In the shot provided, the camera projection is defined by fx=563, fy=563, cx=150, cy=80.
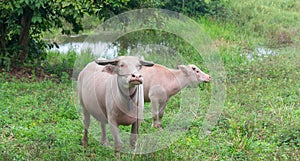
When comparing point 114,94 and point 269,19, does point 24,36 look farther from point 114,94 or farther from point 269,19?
point 269,19

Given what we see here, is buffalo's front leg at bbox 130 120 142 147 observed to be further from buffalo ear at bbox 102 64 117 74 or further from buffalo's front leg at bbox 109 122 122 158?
buffalo ear at bbox 102 64 117 74

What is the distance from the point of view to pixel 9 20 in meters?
10.5

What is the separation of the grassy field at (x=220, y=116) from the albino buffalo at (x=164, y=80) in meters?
0.35

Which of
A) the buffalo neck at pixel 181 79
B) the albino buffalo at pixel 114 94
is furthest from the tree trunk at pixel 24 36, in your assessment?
Answer: the albino buffalo at pixel 114 94

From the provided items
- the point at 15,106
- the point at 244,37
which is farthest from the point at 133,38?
the point at 244,37

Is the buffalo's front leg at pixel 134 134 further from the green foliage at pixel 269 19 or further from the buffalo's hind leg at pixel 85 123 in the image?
the green foliage at pixel 269 19

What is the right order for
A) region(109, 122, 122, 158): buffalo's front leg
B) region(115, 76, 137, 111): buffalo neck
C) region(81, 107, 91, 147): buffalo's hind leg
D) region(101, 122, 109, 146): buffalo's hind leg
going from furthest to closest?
region(81, 107, 91, 147): buffalo's hind leg → region(101, 122, 109, 146): buffalo's hind leg → region(109, 122, 122, 158): buffalo's front leg → region(115, 76, 137, 111): buffalo neck

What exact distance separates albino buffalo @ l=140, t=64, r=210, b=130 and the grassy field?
1.14 ft

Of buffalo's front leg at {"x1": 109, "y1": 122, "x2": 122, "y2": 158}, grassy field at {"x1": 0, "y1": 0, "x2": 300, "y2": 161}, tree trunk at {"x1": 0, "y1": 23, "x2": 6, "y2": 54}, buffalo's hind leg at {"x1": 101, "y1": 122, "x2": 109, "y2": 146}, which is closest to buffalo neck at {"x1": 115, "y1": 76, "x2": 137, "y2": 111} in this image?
buffalo's front leg at {"x1": 109, "y1": 122, "x2": 122, "y2": 158}

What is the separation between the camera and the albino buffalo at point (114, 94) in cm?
588

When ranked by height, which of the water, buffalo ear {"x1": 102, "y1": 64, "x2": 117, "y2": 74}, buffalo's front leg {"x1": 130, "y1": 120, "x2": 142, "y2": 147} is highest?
buffalo ear {"x1": 102, "y1": 64, "x2": 117, "y2": 74}

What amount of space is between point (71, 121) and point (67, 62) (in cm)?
394

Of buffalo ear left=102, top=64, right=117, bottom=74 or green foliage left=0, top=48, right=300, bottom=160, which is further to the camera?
green foliage left=0, top=48, right=300, bottom=160

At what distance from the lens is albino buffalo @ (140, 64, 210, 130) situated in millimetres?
7934
